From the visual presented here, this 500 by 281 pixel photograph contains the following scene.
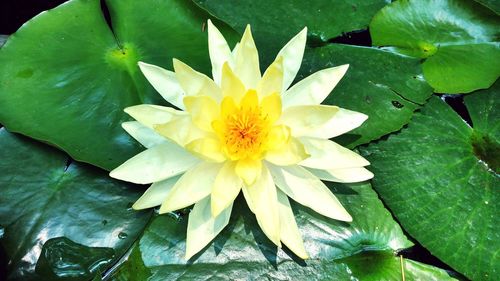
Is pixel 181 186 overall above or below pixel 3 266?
above

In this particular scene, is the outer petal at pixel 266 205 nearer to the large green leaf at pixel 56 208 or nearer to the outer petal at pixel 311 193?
the outer petal at pixel 311 193

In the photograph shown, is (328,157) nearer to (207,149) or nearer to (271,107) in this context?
(271,107)

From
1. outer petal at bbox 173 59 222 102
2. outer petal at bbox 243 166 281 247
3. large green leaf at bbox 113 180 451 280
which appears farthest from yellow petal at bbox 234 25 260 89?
large green leaf at bbox 113 180 451 280

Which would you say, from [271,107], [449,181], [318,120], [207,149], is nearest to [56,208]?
[207,149]

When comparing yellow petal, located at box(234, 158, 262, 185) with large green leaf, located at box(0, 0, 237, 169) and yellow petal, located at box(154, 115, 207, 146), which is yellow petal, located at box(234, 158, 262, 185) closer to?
yellow petal, located at box(154, 115, 207, 146)

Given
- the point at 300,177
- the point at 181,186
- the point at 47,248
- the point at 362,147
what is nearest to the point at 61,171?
the point at 47,248

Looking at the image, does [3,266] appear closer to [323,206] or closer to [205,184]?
[205,184]
